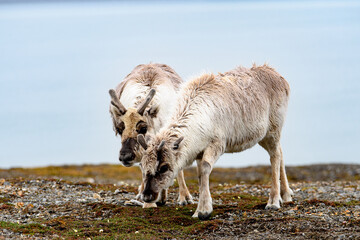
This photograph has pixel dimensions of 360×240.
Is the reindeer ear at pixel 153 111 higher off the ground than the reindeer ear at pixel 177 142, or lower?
higher

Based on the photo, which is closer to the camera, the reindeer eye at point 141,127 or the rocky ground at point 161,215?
the rocky ground at point 161,215

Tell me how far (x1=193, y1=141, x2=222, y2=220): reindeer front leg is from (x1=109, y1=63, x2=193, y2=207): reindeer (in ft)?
5.03

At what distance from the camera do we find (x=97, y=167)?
167ft

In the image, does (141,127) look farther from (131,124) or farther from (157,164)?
(157,164)

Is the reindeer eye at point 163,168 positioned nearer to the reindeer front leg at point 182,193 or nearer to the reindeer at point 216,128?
the reindeer at point 216,128

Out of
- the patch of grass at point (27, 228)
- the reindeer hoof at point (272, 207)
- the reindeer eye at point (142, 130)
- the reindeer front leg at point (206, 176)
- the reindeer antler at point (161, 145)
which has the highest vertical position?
the reindeer eye at point (142, 130)

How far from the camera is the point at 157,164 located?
39.5 feet

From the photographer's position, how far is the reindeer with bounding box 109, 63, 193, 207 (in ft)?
44.8

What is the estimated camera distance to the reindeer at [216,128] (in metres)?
12.2

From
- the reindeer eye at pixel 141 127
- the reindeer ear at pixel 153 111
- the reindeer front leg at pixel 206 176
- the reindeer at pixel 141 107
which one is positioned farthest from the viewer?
the reindeer ear at pixel 153 111

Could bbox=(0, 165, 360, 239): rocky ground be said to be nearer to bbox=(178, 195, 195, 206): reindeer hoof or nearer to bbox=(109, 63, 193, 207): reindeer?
bbox=(178, 195, 195, 206): reindeer hoof

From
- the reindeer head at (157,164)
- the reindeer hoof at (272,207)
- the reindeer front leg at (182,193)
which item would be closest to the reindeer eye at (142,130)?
the reindeer head at (157,164)

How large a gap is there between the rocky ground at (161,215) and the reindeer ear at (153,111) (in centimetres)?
259

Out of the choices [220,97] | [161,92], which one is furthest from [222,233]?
[161,92]
